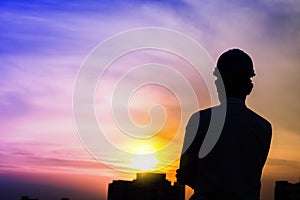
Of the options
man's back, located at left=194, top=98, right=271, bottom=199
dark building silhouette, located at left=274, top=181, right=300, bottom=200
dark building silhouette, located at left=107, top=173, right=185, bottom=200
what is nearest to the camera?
man's back, located at left=194, top=98, right=271, bottom=199

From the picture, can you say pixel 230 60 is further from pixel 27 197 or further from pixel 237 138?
pixel 27 197

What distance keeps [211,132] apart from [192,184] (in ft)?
1.21

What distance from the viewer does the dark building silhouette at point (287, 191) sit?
154 feet

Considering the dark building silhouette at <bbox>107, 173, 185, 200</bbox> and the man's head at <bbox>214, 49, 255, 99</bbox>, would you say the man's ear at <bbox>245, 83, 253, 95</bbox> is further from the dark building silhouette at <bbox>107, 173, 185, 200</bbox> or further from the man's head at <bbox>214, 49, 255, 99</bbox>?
the dark building silhouette at <bbox>107, 173, 185, 200</bbox>

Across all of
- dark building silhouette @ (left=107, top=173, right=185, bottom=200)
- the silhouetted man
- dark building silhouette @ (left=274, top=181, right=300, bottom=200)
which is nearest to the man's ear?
the silhouetted man

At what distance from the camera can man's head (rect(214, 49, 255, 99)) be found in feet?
12.8

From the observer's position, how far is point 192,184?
3.89 meters

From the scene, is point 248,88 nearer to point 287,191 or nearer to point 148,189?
point 287,191

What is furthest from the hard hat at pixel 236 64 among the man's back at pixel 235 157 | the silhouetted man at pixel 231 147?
the man's back at pixel 235 157

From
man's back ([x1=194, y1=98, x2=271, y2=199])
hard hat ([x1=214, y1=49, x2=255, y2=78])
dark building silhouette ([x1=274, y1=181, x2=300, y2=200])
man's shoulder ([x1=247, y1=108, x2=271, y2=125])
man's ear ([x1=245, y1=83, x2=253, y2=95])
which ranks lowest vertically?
man's back ([x1=194, y1=98, x2=271, y2=199])

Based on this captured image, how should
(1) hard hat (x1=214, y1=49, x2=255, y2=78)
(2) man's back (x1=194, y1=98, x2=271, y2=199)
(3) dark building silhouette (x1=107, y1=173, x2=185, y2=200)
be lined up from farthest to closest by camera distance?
1. (3) dark building silhouette (x1=107, y1=173, x2=185, y2=200)
2. (1) hard hat (x1=214, y1=49, x2=255, y2=78)
3. (2) man's back (x1=194, y1=98, x2=271, y2=199)

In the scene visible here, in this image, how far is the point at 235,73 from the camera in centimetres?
392

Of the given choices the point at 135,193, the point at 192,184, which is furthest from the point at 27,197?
the point at 192,184

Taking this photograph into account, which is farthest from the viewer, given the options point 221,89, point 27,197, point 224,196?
point 27,197
